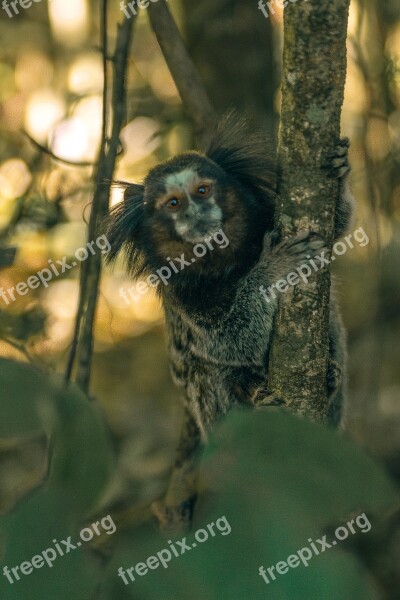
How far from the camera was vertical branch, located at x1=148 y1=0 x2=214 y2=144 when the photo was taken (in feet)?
12.1

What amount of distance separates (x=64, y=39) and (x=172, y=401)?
3.52 m

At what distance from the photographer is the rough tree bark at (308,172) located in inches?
78.7

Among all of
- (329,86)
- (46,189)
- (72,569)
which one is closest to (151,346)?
(46,189)

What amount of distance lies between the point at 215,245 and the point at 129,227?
1.57 ft

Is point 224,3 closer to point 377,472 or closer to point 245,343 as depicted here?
point 245,343

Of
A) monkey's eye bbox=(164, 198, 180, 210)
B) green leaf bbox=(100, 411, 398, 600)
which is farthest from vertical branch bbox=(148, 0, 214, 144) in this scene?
green leaf bbox=(100, 411, 398, 600)

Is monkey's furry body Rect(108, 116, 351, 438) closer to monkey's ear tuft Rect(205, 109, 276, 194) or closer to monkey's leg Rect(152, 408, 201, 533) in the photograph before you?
monkey's ear tuft Rect(205, 109, 276, 194)

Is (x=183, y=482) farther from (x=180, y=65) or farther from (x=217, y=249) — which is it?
(x=180, y=65)

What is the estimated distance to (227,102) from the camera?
439 centimetres

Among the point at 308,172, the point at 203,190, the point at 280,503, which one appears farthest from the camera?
the point at 203,190

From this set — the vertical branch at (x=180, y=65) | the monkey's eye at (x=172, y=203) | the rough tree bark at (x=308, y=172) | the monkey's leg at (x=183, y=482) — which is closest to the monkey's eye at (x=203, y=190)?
the monkey's eye at (x=172, y=203)

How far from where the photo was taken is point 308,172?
2.25m

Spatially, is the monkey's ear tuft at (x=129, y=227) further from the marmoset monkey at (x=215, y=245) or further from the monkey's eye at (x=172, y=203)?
the monkey's eye at (x=172, y=203)

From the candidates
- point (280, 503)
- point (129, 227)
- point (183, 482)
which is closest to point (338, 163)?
point (129, 227)
